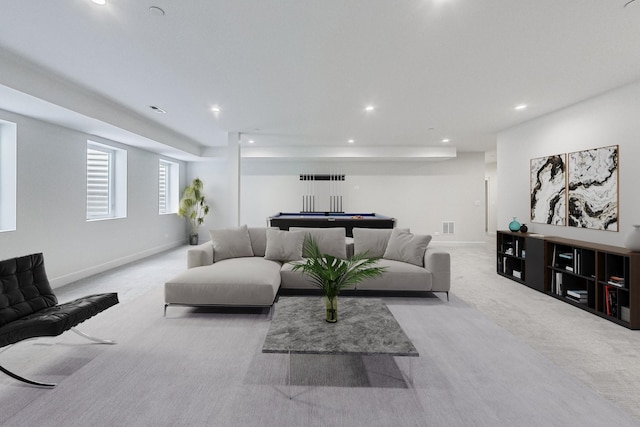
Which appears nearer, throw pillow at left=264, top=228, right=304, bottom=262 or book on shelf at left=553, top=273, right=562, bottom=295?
book on shelf at left=553, top=273, right=562, bottom=295

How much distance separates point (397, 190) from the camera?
871cm

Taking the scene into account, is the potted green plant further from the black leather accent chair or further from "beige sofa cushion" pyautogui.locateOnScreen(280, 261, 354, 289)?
the black leather accent chair

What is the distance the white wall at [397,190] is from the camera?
339 inches

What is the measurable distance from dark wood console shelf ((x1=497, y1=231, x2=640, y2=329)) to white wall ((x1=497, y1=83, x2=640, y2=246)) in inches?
16.7

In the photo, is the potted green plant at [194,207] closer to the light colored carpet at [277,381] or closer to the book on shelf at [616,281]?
the light colored carpet at [277,381]

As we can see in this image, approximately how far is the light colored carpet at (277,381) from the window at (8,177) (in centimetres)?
207

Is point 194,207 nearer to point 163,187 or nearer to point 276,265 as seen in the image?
point 163,187

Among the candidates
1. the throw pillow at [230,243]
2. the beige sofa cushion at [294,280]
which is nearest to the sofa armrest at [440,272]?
the beige sofa cushion at [294,280]

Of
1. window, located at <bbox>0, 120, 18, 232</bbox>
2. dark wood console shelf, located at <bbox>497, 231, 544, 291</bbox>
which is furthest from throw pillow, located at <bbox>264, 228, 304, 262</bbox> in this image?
dark wood console shelf, located at <bbox>497, 231, 544, 291</bbox>

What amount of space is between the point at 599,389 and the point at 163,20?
13.3 feet

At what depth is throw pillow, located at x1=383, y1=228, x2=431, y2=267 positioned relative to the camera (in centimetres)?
406

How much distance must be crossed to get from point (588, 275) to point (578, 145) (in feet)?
6.01

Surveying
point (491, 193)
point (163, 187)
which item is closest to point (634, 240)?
point (491, 193)

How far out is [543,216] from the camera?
16.0ft
